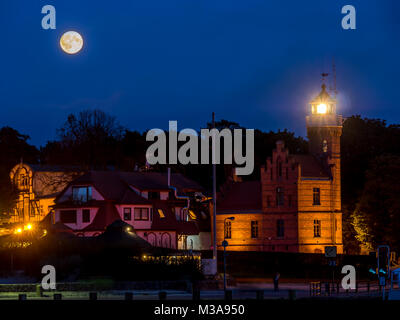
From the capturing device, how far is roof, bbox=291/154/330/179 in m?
87.1

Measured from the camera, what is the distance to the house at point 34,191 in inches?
4006

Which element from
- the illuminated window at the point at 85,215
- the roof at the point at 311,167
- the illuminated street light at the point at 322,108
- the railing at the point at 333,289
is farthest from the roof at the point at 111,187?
the railing at the point at 333,289

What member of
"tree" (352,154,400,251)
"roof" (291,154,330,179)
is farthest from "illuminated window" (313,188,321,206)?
"tree" (352,154,400,251)

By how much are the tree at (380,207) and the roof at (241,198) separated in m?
10.6

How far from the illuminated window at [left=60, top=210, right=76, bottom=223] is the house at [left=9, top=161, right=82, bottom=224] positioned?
1493 centimetres

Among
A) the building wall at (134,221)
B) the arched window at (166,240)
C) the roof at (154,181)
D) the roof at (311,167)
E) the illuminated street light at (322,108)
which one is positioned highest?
the illuminated street light at (322,108)

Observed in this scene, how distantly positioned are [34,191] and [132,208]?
21.8 metres

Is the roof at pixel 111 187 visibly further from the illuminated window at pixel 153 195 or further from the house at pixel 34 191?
the house at pixel 34 191

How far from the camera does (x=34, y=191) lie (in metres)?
103

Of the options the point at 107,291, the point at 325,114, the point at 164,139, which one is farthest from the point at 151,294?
the point at 164,139

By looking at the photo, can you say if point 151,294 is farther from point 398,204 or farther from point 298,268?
point 398,204

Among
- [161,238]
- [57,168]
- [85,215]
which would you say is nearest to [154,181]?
[161,238]

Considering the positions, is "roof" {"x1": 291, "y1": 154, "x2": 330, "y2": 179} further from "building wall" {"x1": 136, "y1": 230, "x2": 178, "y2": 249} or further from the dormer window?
the dormer window
